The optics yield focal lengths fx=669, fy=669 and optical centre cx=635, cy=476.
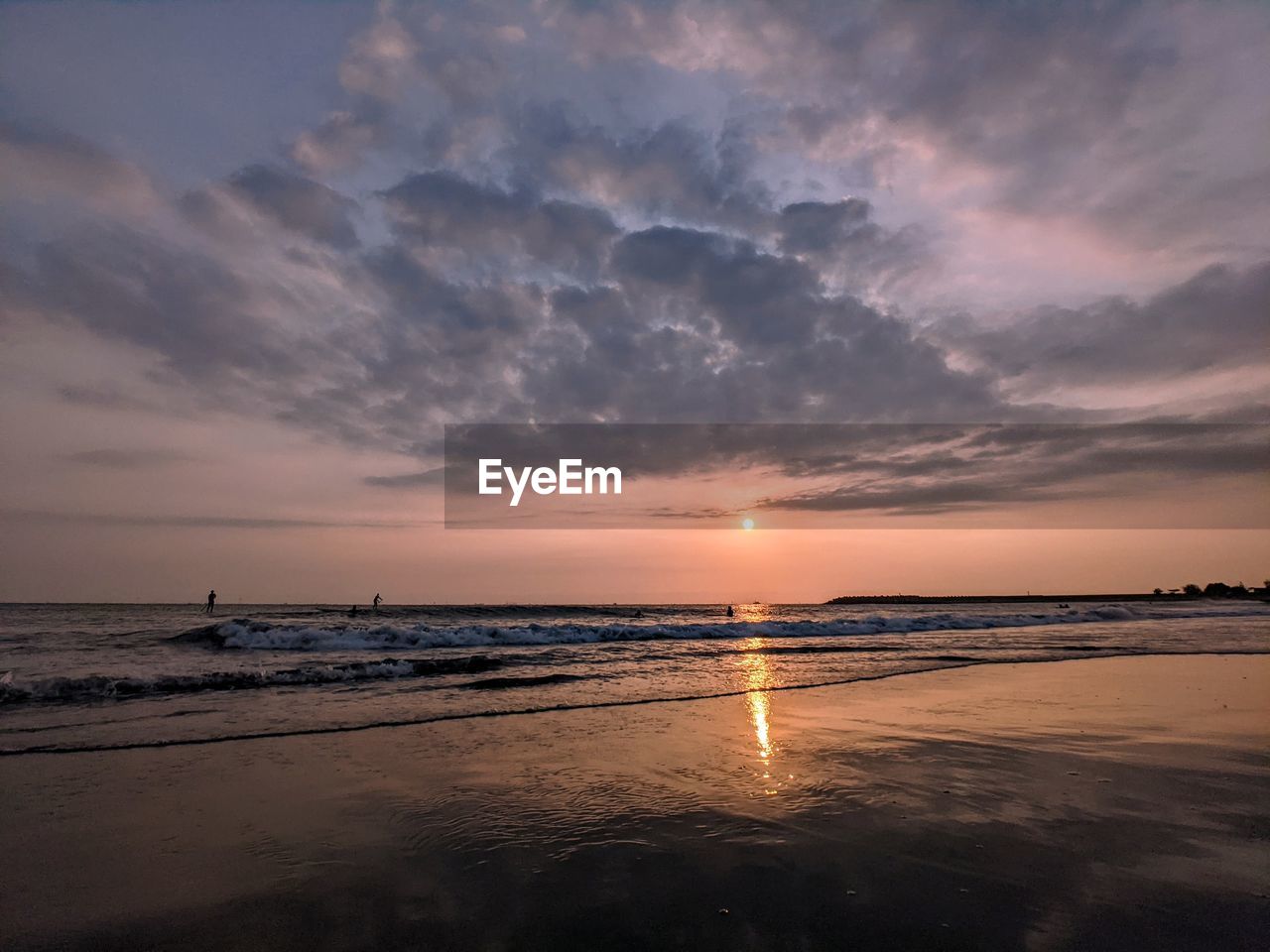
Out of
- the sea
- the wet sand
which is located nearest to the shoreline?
the sea

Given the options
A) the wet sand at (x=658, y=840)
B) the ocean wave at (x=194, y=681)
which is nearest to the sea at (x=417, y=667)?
the ocean wave at (x=194, y=681)

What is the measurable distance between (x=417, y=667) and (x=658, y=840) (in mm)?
15421

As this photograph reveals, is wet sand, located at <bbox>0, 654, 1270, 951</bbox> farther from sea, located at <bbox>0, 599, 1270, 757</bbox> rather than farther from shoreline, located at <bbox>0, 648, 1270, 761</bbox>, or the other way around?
sea, located at <bbox>0, 599, 1270, 757</bbox>

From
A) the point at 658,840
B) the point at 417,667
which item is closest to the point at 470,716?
the point at 658,840

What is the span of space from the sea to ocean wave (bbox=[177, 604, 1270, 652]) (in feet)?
0.41

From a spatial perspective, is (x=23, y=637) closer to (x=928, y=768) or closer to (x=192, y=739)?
(x=192, y=739)

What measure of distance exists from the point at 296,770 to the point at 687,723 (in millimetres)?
6106

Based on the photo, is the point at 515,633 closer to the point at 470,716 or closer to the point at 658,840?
the point at 470,716

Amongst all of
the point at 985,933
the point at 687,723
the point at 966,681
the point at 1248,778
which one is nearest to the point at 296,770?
the point at 687,723

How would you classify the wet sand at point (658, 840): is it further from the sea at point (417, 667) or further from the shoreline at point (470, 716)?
the sea at point (417, 667)

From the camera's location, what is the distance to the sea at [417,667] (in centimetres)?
1220

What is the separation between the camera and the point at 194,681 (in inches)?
637

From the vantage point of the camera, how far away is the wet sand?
4426 millimetres

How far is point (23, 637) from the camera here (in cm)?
3097
